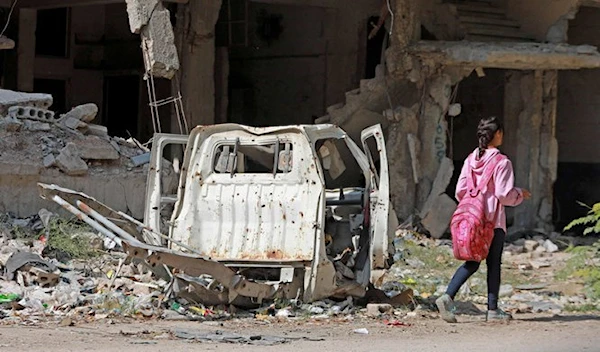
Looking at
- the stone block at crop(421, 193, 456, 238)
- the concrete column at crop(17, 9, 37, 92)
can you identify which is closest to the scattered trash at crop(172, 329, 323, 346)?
the stone block at crop(421, 193, 456, 238)

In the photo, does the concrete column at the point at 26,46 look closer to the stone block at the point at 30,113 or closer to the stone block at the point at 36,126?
the stone block at the point at 30,113

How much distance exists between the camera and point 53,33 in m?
24.5

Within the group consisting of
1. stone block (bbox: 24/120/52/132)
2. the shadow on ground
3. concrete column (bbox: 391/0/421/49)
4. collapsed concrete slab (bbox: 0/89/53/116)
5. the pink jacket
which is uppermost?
concrete column (bbox: 391/0/421/49)

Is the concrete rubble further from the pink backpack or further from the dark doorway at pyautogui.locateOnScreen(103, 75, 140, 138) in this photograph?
the dark doorway at pyautogui.locateOnScreen(103, 75, 140, 138)

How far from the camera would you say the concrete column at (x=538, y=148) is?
747 inches

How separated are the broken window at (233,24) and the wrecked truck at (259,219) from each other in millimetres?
12102

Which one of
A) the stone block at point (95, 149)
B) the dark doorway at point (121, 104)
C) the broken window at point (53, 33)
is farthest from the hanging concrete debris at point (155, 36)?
the dark doorway at point (121, 104)

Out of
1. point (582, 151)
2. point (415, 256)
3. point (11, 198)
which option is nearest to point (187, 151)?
point (11, 198)

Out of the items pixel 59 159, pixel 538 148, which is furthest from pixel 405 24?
pixel 59 159

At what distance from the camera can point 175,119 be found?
63.6 feet

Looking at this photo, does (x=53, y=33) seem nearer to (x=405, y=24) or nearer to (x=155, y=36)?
(x=405, y=24)

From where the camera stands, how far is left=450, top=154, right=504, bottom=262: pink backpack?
386 inches

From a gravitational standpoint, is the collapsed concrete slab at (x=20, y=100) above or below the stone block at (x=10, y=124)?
above

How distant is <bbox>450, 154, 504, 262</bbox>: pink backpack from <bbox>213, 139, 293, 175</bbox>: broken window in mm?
1629
